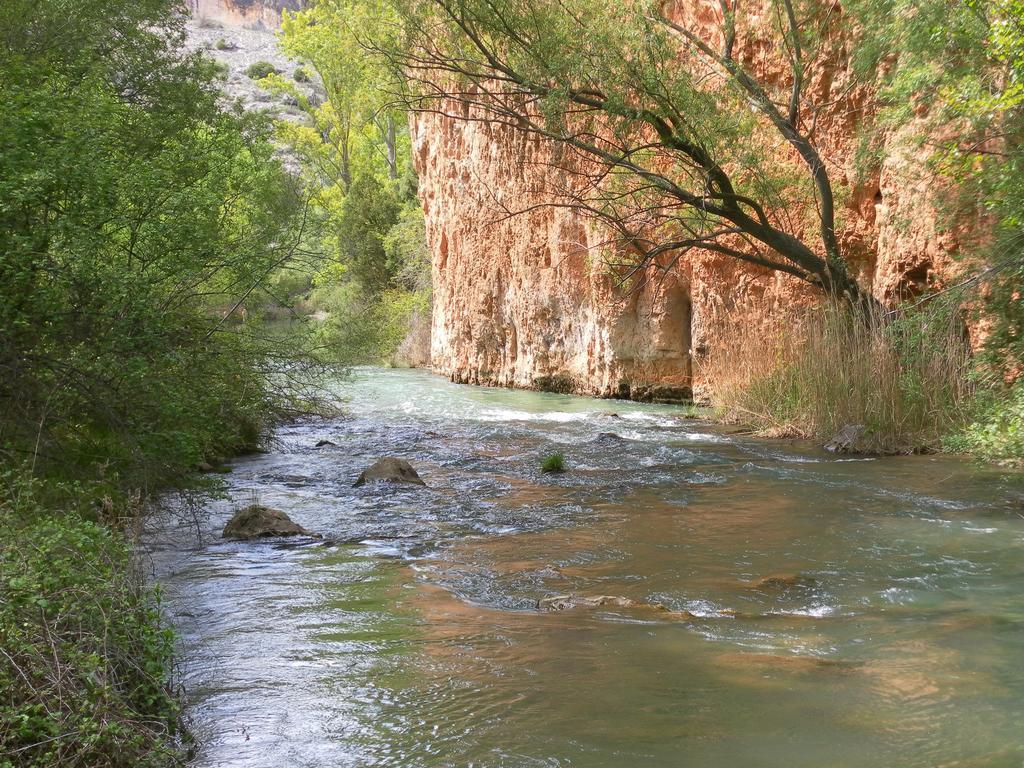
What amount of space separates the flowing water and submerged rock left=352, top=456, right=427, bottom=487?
1.00ft

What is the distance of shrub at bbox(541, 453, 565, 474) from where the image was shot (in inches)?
433

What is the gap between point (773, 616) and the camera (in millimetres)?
5484

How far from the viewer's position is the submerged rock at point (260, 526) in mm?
7777

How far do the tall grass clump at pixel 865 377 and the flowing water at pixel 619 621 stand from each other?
1.00 meters

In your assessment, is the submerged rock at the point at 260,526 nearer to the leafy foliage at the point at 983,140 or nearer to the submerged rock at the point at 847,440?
the leafy foliage at the point at 983,140

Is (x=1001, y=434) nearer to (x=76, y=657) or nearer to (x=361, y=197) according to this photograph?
(x=76, y=657)

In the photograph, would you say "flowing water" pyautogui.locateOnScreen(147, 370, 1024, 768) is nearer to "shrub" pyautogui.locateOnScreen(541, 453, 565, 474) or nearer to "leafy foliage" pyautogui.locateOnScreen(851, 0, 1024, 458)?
"shrub" pyautogui.locateOnScreen(541, 453, 565, 474)

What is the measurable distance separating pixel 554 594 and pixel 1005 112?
7267 millimetres

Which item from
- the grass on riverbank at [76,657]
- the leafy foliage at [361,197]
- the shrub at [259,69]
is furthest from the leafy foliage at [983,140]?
the shrub at [259,69]

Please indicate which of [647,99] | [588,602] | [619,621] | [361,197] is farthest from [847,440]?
[361,197]

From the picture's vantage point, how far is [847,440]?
11680mm

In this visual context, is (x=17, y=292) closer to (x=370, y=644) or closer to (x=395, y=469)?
(x=370, y=644)

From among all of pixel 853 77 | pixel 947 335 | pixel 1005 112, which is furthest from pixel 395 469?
pixel 853 77

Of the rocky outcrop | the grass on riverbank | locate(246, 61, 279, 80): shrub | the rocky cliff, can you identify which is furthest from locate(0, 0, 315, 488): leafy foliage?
the rocky outcrop
